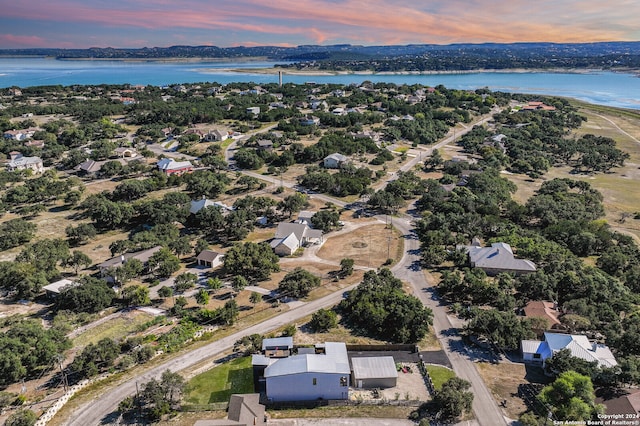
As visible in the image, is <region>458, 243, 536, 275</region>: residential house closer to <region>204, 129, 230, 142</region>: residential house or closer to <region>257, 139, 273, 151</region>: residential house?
<region>257, 139, 273, 151</region>: residential house

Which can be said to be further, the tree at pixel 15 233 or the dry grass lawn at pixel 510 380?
the tree at pixel 15 233

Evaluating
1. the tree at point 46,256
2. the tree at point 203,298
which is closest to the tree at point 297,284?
the tree at point 203,298

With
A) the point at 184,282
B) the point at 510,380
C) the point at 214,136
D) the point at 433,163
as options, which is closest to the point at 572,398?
the point at 510,380

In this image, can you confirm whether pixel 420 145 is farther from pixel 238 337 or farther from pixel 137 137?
pixel 238 337

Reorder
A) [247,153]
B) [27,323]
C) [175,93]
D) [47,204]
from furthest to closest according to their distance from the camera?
[175,93] → [247,153] → [47,204] → [27,323]

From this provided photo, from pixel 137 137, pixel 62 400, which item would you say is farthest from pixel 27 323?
pixel 137 137

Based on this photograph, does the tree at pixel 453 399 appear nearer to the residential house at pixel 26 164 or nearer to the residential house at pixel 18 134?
the residential house at pixel 26 164

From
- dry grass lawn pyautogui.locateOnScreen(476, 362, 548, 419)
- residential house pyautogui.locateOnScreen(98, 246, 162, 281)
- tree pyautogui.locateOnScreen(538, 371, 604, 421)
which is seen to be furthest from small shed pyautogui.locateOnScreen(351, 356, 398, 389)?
residential house pyautogui.locateOnScreen(98, 246, 162, 281)
